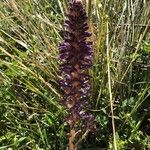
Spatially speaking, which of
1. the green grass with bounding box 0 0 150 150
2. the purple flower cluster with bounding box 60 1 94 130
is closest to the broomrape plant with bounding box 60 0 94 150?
the purple flower cluster with bounding box 60 1 94 130

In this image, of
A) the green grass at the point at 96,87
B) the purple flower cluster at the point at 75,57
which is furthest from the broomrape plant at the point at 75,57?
the green grass at the point at 96,87

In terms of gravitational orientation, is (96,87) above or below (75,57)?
below

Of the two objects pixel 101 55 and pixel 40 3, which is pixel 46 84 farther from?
pixel 40 3

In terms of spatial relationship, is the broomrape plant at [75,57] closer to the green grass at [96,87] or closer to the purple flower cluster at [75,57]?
the purple flower cluster at [75,57]

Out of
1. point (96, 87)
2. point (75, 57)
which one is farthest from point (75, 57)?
point (96, 87)

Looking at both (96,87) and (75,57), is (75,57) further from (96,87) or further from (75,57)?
(96,87)
